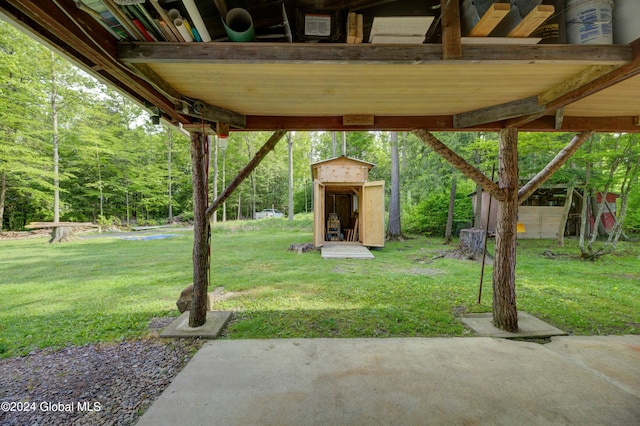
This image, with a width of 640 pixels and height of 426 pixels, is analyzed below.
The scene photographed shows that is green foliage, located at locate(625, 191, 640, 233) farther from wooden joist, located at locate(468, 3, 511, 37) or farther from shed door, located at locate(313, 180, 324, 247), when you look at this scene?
wooden joist, located at locate(468, 3, 511, 37)

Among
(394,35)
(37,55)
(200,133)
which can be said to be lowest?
(200,133)

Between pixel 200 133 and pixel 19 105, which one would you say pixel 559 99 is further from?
pixel 19 105

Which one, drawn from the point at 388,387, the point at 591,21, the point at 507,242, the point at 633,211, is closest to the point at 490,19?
the point at 591,21

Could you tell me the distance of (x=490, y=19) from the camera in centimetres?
167

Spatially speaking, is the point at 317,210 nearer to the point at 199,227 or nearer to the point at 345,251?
the point at 345,251

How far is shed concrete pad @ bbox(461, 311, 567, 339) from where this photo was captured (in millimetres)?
3129

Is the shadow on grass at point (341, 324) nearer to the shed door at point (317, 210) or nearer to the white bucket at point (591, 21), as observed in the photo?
the white bucket at point (591, 21)

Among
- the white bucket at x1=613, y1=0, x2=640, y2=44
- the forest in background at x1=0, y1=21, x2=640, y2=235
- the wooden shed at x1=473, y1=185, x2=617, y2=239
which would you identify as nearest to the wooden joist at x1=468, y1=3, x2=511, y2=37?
the white bucket at x1=613, y1=0, x2=640, y2=44

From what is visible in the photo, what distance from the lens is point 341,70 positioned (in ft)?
7.00

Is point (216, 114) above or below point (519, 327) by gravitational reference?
above

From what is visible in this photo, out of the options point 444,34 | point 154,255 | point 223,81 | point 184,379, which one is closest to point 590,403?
point 444,34

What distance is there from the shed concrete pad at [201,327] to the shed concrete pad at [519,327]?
10.3ft

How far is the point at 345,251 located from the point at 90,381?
6.67m

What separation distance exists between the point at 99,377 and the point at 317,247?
22.8ft
